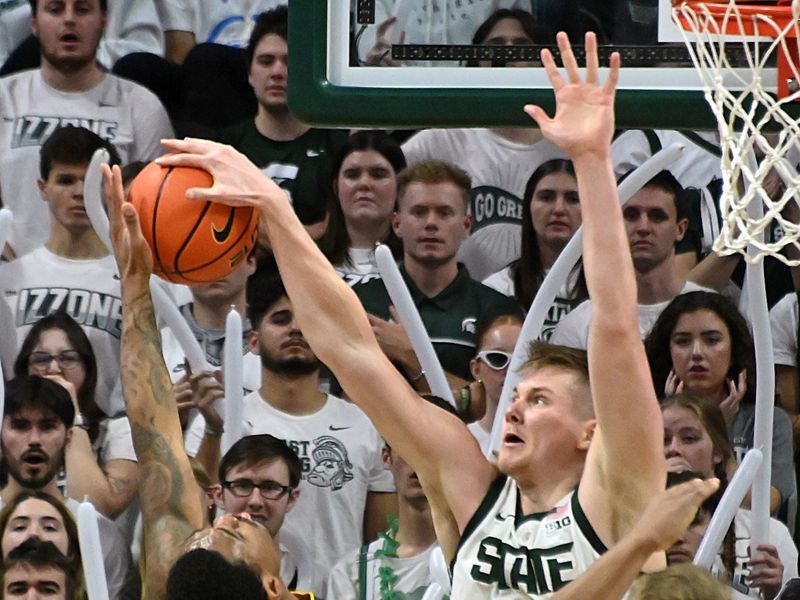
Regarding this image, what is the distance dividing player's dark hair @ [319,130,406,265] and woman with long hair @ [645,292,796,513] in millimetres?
1068

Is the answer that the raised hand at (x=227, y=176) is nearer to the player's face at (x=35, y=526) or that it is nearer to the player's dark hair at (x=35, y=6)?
the player's face at (x=35, y=526)

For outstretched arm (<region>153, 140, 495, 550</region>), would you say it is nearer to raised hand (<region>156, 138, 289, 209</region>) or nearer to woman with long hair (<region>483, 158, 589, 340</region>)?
raised hand (<region>156, 138, 289, 209</region>)

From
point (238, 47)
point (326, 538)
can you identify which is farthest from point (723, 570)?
point (238, 47)

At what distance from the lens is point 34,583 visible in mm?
4645

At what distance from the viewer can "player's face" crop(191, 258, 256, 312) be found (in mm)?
5559

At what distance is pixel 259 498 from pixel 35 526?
705 millimetres

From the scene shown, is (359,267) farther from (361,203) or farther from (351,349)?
(351,349)

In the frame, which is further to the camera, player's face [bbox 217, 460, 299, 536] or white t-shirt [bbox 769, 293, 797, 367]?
white t-shirt [bbox 769, 293, 797, 367]

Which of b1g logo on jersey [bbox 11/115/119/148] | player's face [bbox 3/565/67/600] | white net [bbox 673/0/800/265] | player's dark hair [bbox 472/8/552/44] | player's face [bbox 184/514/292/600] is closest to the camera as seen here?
player's face [bbox 184/514/292/600]

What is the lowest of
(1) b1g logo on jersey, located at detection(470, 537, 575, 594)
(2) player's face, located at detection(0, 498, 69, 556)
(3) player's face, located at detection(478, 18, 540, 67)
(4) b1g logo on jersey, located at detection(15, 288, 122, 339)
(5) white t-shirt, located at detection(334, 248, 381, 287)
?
(2) player's face, located at detection(0, 498, 69, 556)

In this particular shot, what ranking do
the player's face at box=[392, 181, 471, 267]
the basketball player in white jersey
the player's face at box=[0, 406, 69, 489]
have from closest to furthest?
the basketball player in white jersey, the player's face at box=[0, 406, 69, 489], the player's face at box=[392, 181, 471, 267]

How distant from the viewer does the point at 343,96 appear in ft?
12.8

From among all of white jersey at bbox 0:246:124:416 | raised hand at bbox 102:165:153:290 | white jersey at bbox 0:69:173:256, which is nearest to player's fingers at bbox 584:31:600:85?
raised hand at bbox 102:165:153:290

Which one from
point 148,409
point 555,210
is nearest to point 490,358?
point 555,210
